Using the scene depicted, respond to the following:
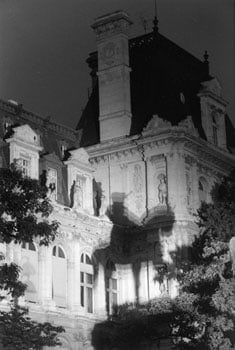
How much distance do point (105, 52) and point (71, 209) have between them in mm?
10313

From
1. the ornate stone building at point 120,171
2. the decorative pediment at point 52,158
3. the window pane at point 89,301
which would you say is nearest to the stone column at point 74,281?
the ornate stone building at point 120,171

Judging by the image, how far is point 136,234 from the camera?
40375 millimetres

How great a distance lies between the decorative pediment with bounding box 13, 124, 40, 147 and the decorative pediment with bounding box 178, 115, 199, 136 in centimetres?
745

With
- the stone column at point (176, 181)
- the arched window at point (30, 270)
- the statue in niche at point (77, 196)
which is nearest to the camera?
the arched window at point (30, 270)

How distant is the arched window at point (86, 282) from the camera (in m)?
37.5

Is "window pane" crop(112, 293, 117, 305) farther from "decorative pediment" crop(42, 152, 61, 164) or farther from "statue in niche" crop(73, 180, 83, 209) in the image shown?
"decorative pediment" crop(42, 152, 61, 164)

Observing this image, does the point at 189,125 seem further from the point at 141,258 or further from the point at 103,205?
the point at 141,258

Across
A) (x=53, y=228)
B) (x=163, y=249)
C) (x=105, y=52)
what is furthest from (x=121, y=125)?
(x=53, y=228)

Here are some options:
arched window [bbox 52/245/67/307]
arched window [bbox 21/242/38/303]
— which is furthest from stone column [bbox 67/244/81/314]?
arched window [bbox 21/242/38/303]

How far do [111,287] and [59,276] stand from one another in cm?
408

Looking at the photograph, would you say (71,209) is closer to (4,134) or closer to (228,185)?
(4,134)

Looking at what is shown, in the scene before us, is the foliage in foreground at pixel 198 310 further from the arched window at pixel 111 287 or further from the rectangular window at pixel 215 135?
the rectangular window at pixel 215 135

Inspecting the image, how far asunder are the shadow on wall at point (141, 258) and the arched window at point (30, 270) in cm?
411

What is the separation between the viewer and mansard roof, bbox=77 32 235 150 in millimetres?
42906
